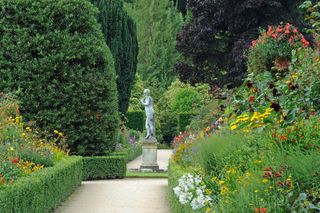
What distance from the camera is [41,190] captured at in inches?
402

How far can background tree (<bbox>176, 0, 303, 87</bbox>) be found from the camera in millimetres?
28922

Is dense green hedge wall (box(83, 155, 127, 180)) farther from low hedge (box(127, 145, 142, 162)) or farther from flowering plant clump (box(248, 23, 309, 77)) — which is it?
low hedge (box(127, 145, 142, 162))

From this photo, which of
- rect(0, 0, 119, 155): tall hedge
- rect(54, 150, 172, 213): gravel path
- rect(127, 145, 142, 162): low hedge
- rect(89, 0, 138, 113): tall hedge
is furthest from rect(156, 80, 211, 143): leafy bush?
rect(54, 150, 172, 213): gravel path

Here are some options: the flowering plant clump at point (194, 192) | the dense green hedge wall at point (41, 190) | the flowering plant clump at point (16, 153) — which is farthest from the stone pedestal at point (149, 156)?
the flowering plant clump at point (194, 192)

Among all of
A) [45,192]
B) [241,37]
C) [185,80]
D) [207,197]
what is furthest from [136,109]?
[207,197]

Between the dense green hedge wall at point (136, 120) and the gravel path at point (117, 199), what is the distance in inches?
948

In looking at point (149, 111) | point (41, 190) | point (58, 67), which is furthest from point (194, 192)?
point (149, 111)

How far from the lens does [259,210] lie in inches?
202

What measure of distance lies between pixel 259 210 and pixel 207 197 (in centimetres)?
253

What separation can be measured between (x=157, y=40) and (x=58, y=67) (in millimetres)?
31607

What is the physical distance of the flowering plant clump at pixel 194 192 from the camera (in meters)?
7.61

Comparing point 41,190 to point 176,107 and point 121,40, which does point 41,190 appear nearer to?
point 121,40

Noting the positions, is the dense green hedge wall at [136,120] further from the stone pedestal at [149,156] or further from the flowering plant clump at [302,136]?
the flowering plant clump at [302,136]

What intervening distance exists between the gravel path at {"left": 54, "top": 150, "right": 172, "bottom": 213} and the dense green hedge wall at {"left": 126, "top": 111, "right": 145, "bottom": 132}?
79.0 ft
